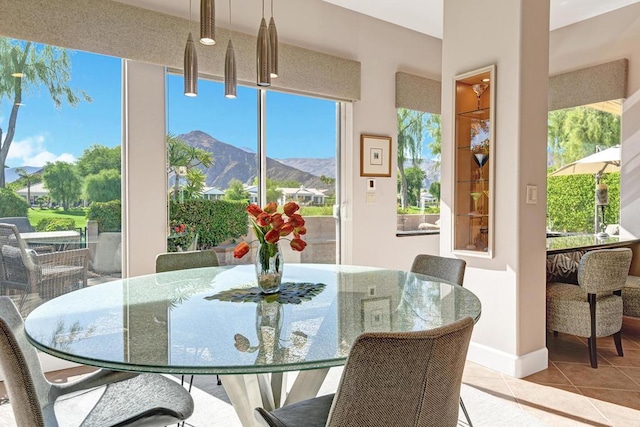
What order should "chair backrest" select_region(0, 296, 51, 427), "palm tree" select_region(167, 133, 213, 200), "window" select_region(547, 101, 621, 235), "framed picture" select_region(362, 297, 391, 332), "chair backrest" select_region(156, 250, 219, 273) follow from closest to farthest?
"chair backrest" select_region(0, 296, 51, 427) → "framed picture" select_region(362, 297, 391, 332) → "chair backrest" select_region(156, 250, 219, 273) → "palm tree" select_region(167, 133, 213, 200) → "window" select_region(547, 101, 621, 235)

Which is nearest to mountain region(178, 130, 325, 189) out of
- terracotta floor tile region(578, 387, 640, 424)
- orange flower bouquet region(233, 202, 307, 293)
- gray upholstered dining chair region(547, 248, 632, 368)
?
orange flower bouquet region(233, 202, 307, 293)

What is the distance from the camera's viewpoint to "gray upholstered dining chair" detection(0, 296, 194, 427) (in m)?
1.39

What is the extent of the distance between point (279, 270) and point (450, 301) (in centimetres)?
71

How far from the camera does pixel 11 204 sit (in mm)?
2988

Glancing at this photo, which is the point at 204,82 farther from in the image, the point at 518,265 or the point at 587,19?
the point at 587,19

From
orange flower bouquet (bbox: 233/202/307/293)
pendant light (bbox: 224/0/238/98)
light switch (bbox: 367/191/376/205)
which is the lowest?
orange flower bouquet (bbox: 233/202/307/293)

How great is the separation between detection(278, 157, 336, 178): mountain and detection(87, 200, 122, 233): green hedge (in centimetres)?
155

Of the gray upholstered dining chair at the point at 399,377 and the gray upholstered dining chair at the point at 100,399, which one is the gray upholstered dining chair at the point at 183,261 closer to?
the gray upholstered dining chair at the point at 100,399

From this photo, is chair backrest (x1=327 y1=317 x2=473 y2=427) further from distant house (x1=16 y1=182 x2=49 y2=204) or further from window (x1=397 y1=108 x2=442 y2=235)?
window (x1=397 y1=108 x2=442 y2=235)

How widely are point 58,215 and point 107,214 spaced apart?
320 mm

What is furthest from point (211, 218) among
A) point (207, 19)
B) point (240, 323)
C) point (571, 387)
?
point (571, 387)

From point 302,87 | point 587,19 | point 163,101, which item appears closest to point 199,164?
point 163,101

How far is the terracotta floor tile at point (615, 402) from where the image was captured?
240cm

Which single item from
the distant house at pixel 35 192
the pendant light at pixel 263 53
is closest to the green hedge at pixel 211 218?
the distant house at pixel 35 192
